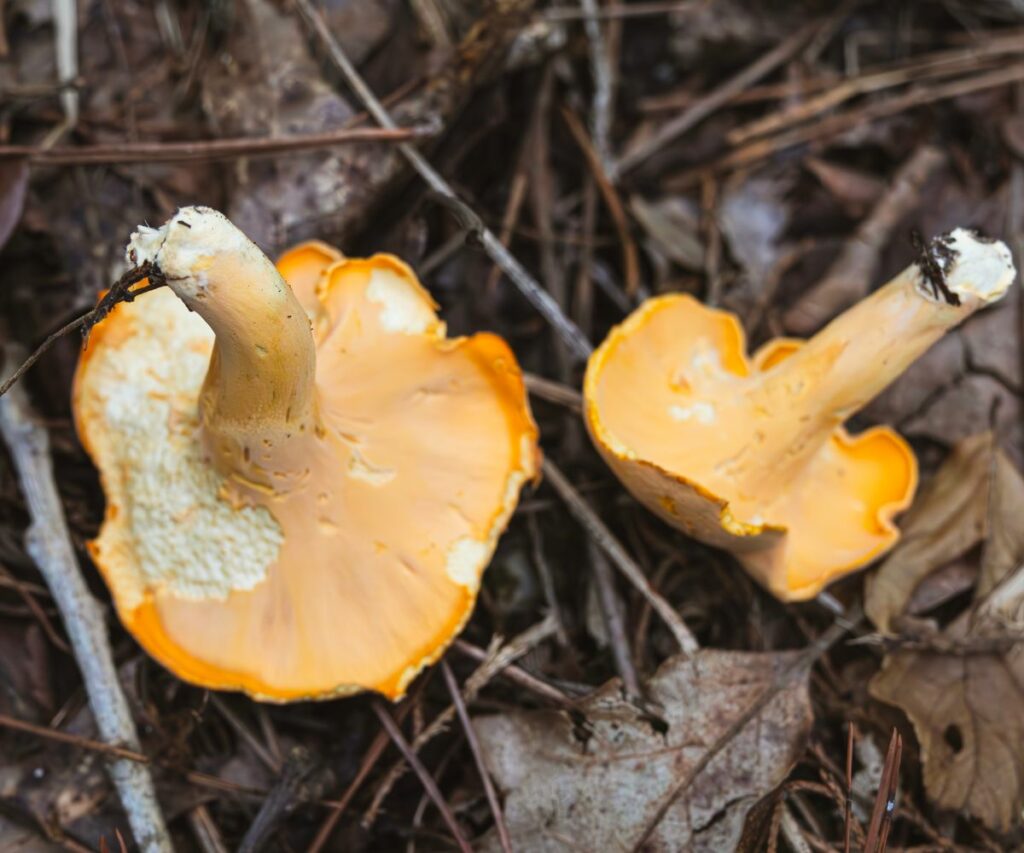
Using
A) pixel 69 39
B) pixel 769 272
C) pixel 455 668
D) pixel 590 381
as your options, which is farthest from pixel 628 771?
pixel 69 39

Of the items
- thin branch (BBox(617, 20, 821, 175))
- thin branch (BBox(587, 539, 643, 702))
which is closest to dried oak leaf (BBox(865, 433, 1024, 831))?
thin branch (BBox(587, 539, 643, 702))

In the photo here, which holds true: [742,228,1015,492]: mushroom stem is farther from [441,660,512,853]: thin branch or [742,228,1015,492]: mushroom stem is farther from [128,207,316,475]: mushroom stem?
[128,207,316,475]: mushroom stem

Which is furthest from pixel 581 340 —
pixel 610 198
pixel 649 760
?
pixel 649 760

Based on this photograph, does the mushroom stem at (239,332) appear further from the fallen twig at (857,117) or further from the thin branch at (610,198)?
the fallen twig at (857,117)

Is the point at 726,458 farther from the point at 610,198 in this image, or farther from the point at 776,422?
the point at 610,198

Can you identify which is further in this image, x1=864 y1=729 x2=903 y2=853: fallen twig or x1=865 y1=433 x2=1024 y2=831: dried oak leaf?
x1=865 y1=433 x2=1024 y2=831: dried oak leaf

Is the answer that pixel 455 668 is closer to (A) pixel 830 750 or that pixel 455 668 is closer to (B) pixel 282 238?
(A) pixel 830 750

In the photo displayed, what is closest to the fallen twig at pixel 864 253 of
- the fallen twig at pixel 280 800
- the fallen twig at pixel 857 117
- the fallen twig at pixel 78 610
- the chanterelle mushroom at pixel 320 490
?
the fallen twig at pixel 857 117
